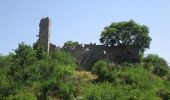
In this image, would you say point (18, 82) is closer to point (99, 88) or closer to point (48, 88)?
point (48, 88)

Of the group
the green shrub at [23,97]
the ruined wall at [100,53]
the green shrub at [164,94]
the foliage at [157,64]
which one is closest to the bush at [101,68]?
the ruined wall at [100,53]

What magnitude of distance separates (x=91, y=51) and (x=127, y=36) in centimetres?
437

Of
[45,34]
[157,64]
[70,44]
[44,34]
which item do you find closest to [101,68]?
[45,34]

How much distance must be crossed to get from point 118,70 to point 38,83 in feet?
31.8

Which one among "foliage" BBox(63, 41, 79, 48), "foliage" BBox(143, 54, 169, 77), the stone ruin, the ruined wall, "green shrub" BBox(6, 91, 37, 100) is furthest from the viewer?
"foliage" BBox(63, 41, 79, 48)

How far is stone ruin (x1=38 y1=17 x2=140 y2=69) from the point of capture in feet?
228

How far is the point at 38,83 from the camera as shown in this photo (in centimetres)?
6244

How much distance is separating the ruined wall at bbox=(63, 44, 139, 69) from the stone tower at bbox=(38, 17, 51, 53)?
109 inches

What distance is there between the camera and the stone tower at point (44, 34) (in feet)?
227

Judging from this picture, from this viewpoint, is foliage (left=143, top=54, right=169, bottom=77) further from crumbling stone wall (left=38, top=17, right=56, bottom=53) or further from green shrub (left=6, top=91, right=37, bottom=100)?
green shrub (left=6, top=91, right=37, bottom=100)

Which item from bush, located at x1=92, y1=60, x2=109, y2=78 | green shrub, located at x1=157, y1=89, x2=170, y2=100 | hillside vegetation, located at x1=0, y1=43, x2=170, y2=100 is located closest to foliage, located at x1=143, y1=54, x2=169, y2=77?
hillside vegetation, located at x1=0, y1=43, x2=170, y2=100

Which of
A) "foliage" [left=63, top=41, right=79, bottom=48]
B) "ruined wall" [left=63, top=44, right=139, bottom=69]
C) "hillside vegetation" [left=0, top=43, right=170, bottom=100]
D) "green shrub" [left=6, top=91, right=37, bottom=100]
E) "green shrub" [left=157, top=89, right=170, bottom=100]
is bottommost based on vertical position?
"green shrub" [left=6, top=91, right=37, bottom=100]

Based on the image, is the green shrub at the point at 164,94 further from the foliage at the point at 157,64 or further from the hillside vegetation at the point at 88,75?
the foliage at the point at 157,64

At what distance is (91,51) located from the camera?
231 feet
